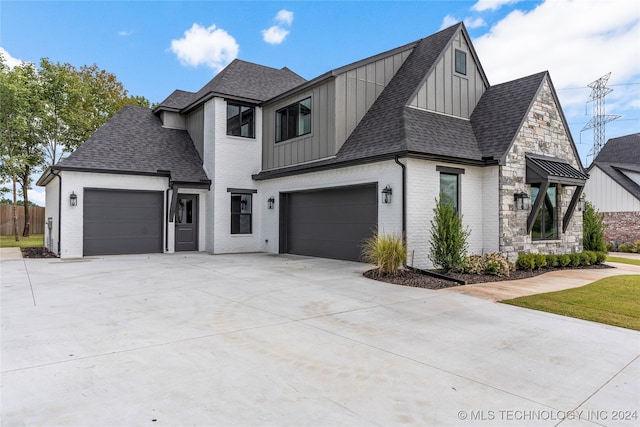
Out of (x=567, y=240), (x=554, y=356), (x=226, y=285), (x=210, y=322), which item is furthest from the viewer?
(x=567, y=240)

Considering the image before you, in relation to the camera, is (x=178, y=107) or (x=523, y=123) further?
(x=178, y=107)

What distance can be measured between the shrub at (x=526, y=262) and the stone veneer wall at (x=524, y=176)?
0.65ft

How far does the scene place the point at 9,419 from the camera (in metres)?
2.75

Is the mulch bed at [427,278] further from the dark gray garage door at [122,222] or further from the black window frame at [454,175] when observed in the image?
the dark gray garage door at [122,222]

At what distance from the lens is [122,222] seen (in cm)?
1389

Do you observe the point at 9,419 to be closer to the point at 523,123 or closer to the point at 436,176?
the point at 436,176

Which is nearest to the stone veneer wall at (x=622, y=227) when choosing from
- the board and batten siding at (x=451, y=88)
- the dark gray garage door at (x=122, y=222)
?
the board and batten siding at (x=451, y=88)

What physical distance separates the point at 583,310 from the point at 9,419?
7.25 metres

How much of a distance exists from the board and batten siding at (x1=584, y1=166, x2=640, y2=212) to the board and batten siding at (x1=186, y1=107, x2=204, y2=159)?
2107 centimetres

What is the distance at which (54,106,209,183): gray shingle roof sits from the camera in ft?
44.4

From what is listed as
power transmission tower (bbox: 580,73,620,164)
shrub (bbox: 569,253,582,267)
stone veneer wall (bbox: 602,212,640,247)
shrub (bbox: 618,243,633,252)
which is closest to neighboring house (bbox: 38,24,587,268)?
shrub (bbox: 569,253,582,267)

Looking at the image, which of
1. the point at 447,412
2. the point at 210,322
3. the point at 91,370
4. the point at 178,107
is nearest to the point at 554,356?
the point at 447,412

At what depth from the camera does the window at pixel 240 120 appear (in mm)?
14891

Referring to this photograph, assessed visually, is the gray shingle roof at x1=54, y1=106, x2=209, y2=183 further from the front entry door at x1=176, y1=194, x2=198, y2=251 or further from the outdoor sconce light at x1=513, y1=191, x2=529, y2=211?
the outdoor sconce light at x1=513, y1=191, x2=529, y2=211
